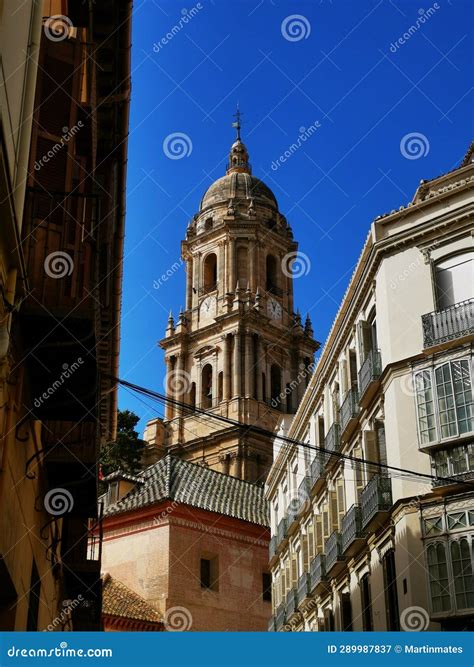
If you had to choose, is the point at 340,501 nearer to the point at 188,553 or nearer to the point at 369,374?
the point at 369,374

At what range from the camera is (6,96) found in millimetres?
7434

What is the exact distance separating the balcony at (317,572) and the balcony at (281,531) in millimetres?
5377

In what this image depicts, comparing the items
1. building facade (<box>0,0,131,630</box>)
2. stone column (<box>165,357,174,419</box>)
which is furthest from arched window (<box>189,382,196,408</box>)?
building facade (<box>0,0,131,630</box>)

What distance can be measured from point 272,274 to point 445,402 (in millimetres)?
45936

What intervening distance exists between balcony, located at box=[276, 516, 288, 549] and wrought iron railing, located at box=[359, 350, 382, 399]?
36.3 feet

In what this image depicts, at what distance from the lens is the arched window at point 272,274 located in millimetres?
64188

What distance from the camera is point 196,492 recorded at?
39.7m

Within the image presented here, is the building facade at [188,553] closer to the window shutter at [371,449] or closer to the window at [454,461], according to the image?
the window shutter at [371,449]

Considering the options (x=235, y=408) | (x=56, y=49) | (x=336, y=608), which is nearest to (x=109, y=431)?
(x=336, y=608)

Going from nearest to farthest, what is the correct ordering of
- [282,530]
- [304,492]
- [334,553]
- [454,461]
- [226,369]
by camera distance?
[454,461] → [334,553] → [304,492] → [282,530] → [226,369]

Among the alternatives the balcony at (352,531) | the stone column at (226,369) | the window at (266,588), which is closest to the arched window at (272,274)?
the stone column at (226,369)

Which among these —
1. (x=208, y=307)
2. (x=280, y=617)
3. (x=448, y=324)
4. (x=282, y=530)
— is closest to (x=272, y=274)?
(x=208, y=307)
